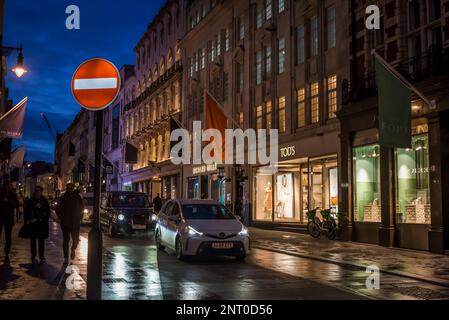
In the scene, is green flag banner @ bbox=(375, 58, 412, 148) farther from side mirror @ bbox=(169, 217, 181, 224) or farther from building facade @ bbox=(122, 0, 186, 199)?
building facade @ bbox=(122, 0, 186, 199)

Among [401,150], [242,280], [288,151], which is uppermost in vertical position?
[288,151]

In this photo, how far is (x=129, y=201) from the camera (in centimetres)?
2469

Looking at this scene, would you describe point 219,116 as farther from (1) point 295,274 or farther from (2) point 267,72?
(1) point 295,274

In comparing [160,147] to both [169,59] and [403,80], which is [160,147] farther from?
[403,80]

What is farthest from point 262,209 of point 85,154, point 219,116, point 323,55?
point 85,154

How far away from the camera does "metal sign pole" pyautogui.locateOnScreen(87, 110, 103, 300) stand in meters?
6.45

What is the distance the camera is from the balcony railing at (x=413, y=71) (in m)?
17.1

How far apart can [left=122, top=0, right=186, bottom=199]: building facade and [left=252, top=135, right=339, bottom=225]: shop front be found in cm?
1452

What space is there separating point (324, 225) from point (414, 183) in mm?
5110

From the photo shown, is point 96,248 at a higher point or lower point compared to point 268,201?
lower

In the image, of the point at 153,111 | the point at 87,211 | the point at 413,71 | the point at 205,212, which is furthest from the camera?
the point at 153,111

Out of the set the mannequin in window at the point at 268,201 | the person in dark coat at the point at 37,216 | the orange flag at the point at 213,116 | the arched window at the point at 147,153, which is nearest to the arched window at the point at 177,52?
the arched window at the point at 147,153

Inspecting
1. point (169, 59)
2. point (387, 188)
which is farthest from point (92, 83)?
point (169, 59)

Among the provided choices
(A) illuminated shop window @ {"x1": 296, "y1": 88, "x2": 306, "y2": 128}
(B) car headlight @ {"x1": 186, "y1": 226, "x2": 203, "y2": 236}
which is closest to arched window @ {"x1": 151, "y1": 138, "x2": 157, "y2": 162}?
(A) illuminated shop window @ {"x1": 296, "y1": 88, "x2": 306, "y2": 128}
